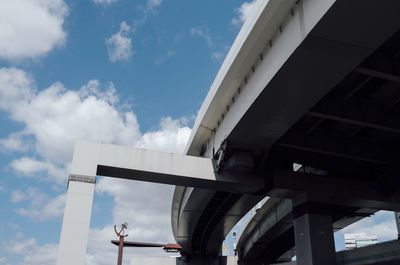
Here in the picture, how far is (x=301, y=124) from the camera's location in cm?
1875

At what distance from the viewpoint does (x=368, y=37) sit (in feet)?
33.7

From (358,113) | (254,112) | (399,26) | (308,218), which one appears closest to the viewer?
(399,26)

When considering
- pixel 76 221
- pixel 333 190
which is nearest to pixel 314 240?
pixel 333 190

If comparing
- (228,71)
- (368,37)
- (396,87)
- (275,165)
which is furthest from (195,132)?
(368,37)

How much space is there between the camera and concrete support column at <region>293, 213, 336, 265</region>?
798 inches

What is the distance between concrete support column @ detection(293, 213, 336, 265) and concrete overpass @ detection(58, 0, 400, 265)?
0.06 meters

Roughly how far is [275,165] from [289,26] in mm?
10168

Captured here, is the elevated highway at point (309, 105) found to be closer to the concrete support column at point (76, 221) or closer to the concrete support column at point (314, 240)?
the concrete support column at point (314, 240)

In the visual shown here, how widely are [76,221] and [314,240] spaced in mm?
11421

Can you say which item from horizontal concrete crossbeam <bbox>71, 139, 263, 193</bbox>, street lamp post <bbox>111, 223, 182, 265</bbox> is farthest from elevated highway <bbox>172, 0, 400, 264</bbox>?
street lamp post <bbox>111, 223, 182, 265</bbox>

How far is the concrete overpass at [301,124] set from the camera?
10805 mm

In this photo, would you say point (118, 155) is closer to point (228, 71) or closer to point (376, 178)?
point (228, 71)

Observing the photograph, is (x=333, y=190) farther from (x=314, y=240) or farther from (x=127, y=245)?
(x=127, y=245)

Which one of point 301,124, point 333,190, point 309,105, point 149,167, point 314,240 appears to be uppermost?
point 301,124
